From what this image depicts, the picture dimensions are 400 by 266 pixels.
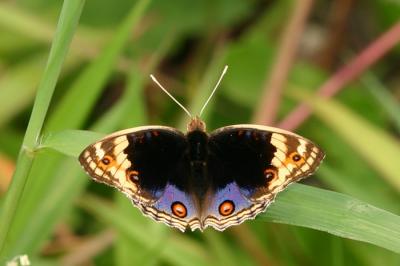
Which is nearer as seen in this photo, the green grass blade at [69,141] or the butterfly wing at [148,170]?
the green grass blade at [69,141]

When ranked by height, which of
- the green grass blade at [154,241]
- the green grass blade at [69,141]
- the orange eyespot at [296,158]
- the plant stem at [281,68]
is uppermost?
the green grass blade at [69,141]

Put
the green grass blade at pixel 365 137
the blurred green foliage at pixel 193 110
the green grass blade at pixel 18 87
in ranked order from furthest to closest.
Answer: the green grass blade at pixel 18 87
the green grass blade at pixel 365 137
the blurred green foliage at pixel 193 110

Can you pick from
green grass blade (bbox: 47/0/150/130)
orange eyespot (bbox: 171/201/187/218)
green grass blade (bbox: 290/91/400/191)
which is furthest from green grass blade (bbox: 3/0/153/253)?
green grass blade (bbox: 290/91/400/191)

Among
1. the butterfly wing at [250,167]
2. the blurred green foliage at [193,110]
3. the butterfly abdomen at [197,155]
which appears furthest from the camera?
the blurred green foliage at [193,110]

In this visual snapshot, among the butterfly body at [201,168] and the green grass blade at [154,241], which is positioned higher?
the butterfly body at [201,168]

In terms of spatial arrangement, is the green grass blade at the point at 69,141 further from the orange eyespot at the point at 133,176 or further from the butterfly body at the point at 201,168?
the orange eyespot at the point at 133,176

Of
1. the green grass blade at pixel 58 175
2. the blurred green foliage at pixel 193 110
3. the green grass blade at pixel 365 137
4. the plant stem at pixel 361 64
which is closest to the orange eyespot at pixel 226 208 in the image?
the blurred green foliage at pixel 193 110

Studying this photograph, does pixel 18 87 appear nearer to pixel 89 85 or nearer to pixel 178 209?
pixel 89 85

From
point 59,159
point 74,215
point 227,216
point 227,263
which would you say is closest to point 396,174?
point 227,263
